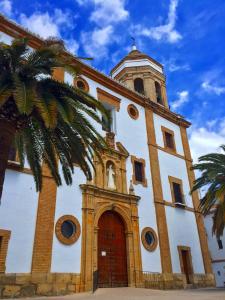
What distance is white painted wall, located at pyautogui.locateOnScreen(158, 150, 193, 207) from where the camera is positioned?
793 inches

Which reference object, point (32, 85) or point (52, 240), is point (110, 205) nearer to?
point (52, 240)

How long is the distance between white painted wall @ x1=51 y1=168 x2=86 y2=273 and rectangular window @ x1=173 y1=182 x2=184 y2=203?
7.53m

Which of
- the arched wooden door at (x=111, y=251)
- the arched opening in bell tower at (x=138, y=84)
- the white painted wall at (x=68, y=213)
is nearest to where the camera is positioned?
the white painted wall at (x=68, y=213)

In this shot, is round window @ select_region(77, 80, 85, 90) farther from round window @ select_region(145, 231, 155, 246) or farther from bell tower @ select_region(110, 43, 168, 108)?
round window @ select_region(145, 231, 155, 246)

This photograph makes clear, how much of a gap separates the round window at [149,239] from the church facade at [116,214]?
0.06m

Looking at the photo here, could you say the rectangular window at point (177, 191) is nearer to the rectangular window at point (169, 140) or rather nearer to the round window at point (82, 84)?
the rectangular window at point (169, 140)

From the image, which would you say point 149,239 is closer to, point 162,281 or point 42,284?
point 162,281

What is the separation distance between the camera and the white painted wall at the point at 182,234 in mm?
18375

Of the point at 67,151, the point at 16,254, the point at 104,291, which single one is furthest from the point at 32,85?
the point at 104,291

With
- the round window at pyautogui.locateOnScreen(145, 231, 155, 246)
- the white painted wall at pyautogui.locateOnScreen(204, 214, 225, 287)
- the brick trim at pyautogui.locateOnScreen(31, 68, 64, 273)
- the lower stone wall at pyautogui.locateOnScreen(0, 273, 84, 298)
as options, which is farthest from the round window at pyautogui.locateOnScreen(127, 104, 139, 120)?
the white painted wall at pyautogui.locateOnScreen(204, 214, 225, 287)

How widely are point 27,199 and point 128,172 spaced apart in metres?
6.88

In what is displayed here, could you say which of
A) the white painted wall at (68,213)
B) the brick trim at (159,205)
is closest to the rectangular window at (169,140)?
the brick trim at (159,205)

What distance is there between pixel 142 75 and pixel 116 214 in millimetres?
13109

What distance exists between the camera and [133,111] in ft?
71.1
